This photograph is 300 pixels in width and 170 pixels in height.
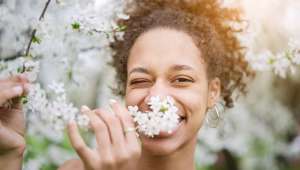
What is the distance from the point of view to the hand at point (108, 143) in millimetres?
1345

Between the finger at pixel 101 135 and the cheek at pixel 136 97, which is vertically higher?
the cheek at pixel 136 97

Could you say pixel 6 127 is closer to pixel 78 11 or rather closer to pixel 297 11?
pixel 78 11

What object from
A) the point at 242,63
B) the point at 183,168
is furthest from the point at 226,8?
the point at 183,168

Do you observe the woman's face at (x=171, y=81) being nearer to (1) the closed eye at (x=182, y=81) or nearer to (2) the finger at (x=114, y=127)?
(1) the closed eye at (x=182, y=81)

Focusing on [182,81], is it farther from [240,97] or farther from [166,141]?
[240,97]

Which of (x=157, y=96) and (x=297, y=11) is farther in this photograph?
(x=297, y=11)

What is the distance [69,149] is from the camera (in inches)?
168

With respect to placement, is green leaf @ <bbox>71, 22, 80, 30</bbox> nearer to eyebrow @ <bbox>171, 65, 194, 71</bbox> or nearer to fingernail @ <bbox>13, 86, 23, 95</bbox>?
eyebrow @ <bbox>171, 65, 194, 71</bbox>

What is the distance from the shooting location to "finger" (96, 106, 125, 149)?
1.38m

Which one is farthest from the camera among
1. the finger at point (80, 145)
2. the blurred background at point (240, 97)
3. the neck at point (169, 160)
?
the blurred background at point (240, 97)

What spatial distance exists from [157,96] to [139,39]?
1.28 feet

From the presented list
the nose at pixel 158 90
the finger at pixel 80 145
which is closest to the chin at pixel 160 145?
the nose at pixel 158 90

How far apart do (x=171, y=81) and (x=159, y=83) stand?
0.13 ft

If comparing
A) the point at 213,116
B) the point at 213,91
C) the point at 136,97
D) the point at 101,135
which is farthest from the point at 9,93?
the point at 213,116
